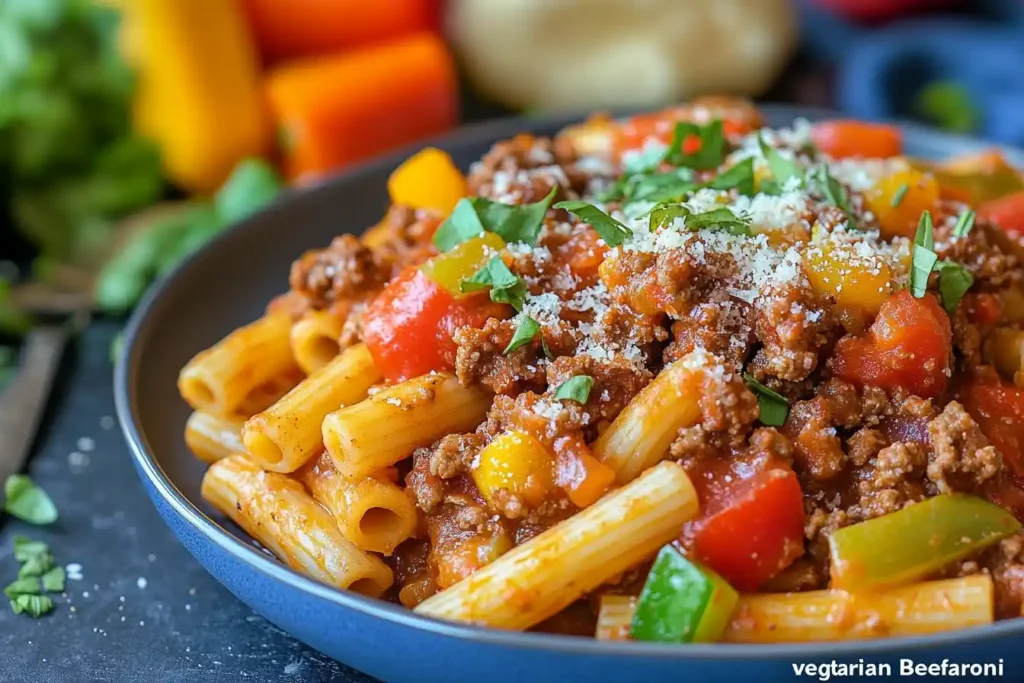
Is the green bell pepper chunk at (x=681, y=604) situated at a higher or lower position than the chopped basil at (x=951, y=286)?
lower

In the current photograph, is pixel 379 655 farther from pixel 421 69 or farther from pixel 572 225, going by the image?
pixel 421 69

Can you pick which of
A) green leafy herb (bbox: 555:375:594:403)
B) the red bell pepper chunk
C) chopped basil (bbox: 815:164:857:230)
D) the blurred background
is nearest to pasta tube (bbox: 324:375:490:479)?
green leafy herb (bbox: 555:375:594:403)

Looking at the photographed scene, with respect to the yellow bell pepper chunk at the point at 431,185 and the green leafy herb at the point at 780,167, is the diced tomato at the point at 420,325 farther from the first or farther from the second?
the green leafy herb at the point at 780,167

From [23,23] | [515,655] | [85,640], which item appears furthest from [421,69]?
[515,655]

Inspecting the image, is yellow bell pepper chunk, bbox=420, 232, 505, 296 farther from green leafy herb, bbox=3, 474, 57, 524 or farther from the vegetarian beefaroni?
green leafy herb, bbox=3, 474, 57, 524

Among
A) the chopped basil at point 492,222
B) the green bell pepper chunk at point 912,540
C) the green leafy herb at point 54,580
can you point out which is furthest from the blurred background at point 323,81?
the green bell pepper chunk at point 912,540

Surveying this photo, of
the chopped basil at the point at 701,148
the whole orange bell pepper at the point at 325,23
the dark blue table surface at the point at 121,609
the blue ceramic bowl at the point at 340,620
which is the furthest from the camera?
the whole orange bell pepper at the point at 325,23

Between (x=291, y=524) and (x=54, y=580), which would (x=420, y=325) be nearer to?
(x=291, y=524)
